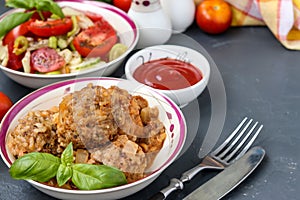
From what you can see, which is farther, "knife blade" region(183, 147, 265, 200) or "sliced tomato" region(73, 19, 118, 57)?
"sliced tomato" region(73, 19, 118, 57)

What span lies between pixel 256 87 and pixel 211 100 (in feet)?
0.64

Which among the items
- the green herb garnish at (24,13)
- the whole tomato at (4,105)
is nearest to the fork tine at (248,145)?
the whole tomato at (4,105)

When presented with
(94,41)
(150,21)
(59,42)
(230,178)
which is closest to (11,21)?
(59,42)

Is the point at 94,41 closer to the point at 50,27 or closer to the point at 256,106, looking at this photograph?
the point at 50,27

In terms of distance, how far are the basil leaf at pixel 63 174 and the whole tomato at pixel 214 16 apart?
110cm

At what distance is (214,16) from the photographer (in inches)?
88.6

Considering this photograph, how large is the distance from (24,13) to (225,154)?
3.13 feet

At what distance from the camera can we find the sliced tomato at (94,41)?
203 centimetres

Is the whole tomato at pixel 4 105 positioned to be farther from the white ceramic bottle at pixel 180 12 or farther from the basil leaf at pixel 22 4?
the white ceramic bottle at pixel 180 12

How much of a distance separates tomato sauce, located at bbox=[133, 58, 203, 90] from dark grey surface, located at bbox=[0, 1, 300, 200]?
0.35ft

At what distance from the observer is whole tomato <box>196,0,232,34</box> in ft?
7.39

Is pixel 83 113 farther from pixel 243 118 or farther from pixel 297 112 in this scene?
pixel 297 112

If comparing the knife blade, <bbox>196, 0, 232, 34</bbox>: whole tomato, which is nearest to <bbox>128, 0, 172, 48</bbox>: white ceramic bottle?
<bbox>196, 0, 232, 34</bbox>: whole tomato

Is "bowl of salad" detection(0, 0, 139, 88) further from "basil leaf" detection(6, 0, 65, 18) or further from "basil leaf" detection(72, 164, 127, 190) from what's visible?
"basil leaf" detection(72, 164, 127, 190)
